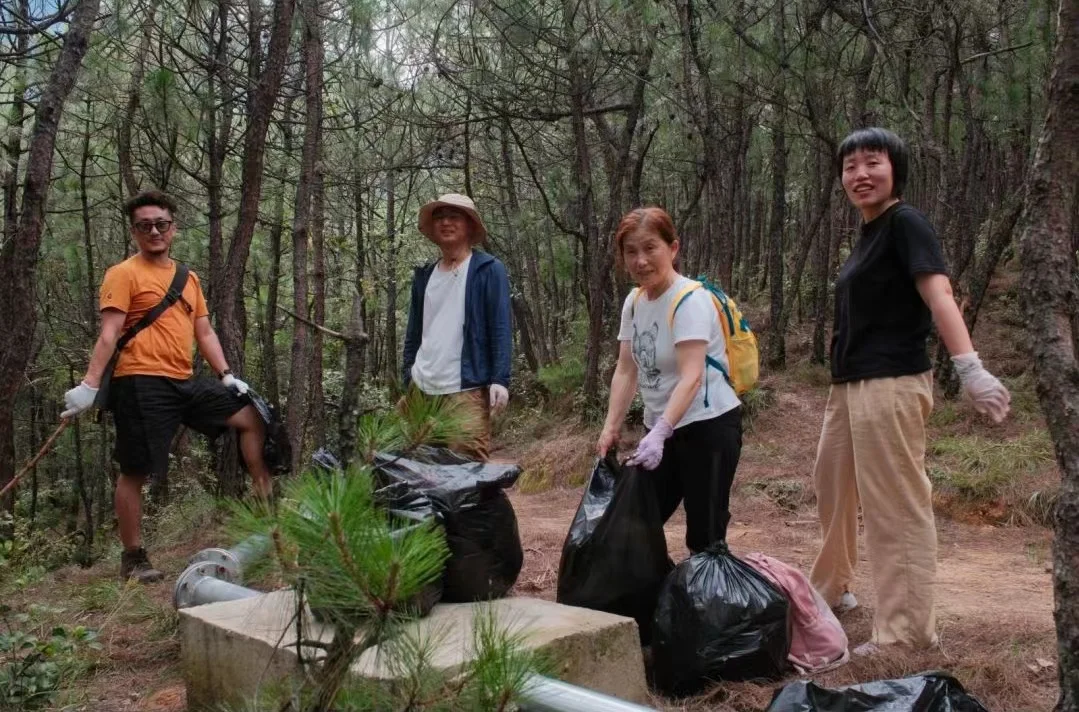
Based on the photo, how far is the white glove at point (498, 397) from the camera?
4.04 m

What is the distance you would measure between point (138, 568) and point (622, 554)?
297cm

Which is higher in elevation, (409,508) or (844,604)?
(409,508)

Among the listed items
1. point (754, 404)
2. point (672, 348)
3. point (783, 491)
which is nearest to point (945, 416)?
point (754, 404)

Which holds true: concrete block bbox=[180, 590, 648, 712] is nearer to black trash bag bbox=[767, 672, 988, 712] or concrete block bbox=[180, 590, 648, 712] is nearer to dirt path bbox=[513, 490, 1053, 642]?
black trash bag bbox=[767, 672, 988, 712]

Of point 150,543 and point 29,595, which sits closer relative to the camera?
point 29,595

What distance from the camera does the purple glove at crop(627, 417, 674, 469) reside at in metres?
3.21

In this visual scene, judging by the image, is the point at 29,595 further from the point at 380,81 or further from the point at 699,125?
the point at 699,125

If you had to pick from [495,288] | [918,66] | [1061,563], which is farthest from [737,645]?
[918,66]

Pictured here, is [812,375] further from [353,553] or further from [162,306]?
[353,553]

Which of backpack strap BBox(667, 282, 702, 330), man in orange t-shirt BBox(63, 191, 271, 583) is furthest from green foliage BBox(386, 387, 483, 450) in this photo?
man in orange t-shirt BBox(63, 191, 271, 583)

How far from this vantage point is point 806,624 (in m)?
3.25

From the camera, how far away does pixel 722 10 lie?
8258 millimetres

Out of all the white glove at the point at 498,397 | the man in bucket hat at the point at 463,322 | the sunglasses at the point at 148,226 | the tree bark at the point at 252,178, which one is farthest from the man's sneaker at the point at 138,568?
the white glove at the point at 498,397

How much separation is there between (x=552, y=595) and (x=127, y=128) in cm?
728
